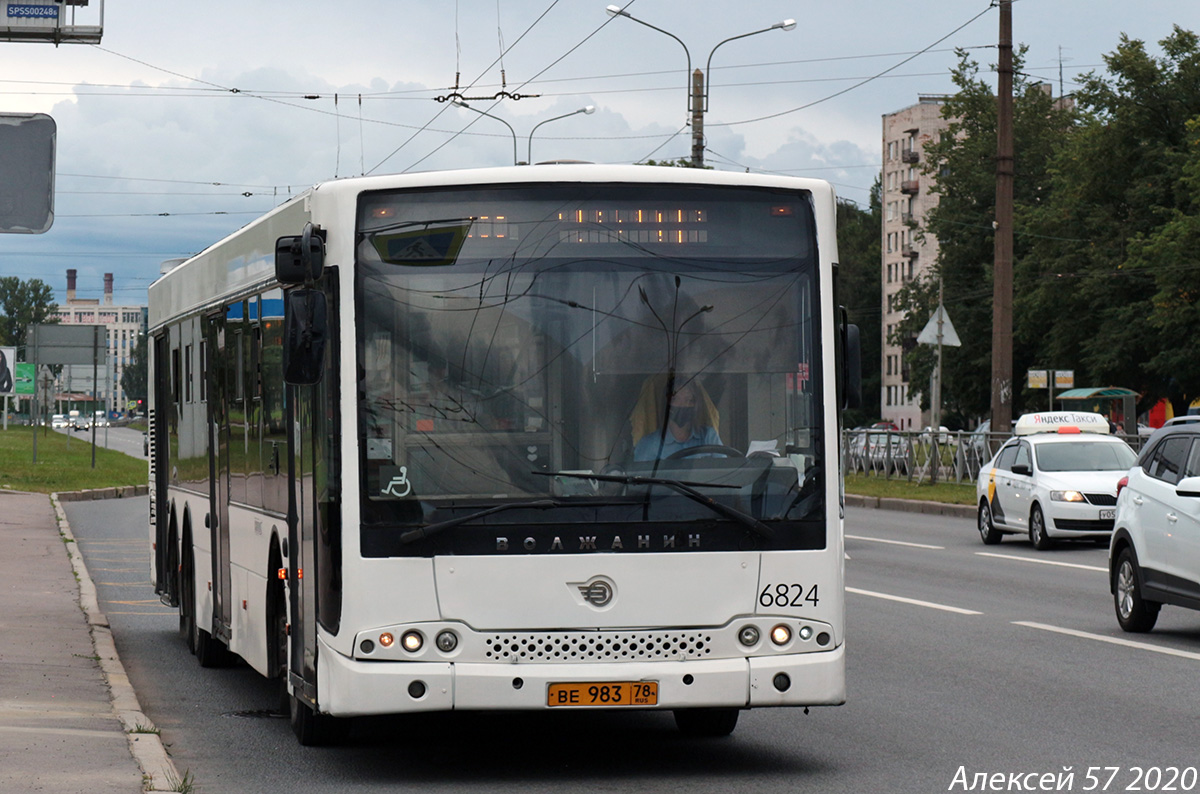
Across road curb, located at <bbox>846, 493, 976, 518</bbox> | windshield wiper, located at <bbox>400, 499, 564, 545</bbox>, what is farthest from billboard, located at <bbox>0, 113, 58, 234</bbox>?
road curb, located at <bbox>846, 493, 976, 518</bbox>

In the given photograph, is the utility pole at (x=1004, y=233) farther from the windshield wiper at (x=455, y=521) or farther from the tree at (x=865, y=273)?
the tree at (x=865, y=273)

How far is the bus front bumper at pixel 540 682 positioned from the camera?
8.05m

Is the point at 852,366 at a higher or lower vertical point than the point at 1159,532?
higher

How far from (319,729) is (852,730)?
2617 mm

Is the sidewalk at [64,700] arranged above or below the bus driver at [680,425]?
below

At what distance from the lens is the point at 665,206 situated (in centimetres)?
862

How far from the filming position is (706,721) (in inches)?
381

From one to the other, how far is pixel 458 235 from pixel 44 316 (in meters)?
193

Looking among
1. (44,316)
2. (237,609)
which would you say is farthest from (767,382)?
(44,316)

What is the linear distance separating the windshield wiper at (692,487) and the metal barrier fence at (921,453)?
25.4 meters

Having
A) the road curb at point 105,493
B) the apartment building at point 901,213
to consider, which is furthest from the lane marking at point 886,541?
the apartment building at point 901,213

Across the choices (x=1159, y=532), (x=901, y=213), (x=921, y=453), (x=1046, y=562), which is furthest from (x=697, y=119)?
(x=901, y=213)

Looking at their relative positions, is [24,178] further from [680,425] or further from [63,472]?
[63,472]

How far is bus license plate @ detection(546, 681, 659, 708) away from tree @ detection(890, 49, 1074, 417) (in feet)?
226
